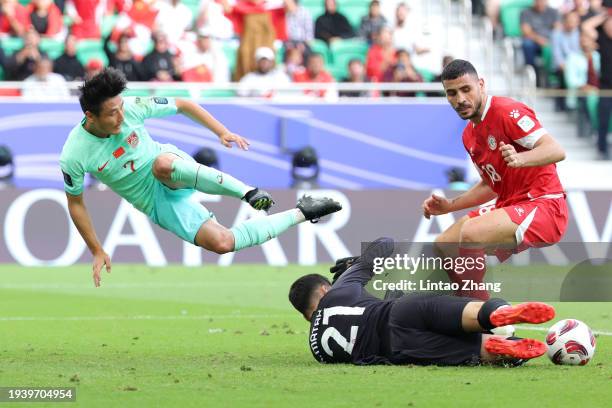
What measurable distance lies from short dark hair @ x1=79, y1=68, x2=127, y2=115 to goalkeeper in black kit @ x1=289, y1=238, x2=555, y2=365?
236 cm

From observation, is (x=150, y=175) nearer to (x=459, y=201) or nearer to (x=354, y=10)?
(x=459, y=201)

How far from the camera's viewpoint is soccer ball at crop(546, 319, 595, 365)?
8.88m

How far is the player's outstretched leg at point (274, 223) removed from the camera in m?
10.1

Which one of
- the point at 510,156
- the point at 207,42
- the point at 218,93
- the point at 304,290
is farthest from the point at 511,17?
the point at 304,290

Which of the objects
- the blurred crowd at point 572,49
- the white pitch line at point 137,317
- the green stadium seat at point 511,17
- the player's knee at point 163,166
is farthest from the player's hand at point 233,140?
the green stadium seat at point 511,17

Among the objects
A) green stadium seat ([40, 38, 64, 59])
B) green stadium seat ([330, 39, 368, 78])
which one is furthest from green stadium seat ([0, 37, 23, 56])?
green stadium seat ([330, 39, 368, 78])

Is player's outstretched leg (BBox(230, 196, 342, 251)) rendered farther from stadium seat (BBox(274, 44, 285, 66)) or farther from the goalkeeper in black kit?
stadium seat (BBox(274, 44, 285, 66))

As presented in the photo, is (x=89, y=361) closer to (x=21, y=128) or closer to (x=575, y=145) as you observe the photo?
(x=21, y=128)

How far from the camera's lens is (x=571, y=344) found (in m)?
8.89

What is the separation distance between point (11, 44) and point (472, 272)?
12.6 metres

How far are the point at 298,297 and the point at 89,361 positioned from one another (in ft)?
5.37

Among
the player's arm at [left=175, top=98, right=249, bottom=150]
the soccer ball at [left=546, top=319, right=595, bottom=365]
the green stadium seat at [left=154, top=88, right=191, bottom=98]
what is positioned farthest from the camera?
the green stadium seat at [left=154, top=88, right=191, bottom=98]

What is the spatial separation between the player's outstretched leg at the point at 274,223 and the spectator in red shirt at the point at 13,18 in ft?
38.1

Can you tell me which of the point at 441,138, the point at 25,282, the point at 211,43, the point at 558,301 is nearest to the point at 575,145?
the point at 441,138
